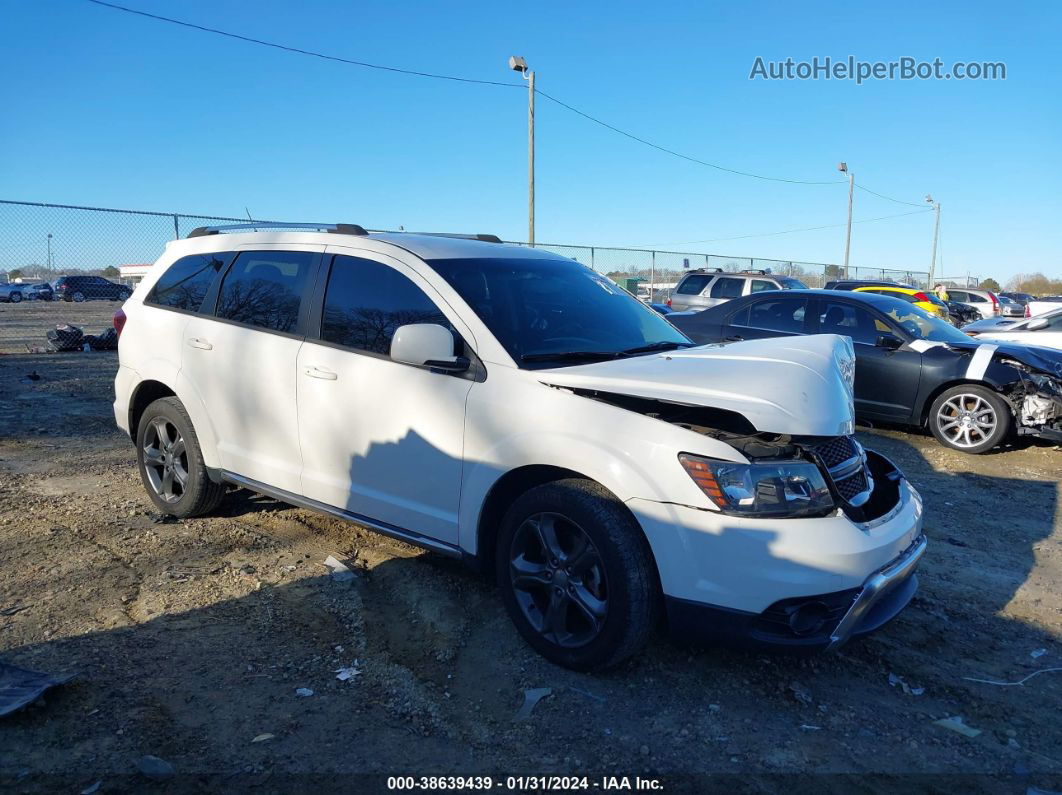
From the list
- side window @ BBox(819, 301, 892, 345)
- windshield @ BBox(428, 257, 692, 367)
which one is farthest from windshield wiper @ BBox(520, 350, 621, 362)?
side window @ BBox(819, 301, 892, 345)

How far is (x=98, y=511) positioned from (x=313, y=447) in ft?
6.82

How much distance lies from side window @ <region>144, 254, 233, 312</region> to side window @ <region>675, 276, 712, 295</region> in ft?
43.8

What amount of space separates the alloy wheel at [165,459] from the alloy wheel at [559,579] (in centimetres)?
260

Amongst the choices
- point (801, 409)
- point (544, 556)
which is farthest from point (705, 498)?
point (544, 556)

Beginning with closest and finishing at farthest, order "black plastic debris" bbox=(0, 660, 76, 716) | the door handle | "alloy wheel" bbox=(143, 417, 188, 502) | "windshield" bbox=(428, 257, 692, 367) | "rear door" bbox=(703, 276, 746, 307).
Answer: "black plastic debris" bbox=(0, 660, 76, 716) < "windshield" bbox=(428, 257, 692, 367) < the door handle < "alloy wheel" bbox=(143, 417, 188, 502) < "rear door" bbox=(703, 276, 746, 307)

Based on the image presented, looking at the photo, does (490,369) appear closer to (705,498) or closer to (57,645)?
(705,498)

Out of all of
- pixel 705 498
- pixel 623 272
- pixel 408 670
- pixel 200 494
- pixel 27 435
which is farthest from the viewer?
pixel 623 272

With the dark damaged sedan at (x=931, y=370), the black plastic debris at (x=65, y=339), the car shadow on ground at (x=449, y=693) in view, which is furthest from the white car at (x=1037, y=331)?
the black plastic debris at (x=65, y=339)

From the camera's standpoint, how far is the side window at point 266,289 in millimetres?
4148

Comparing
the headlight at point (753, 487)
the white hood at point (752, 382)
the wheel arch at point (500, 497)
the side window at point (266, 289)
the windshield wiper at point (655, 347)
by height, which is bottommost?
the wheel arch at point (500, 497)

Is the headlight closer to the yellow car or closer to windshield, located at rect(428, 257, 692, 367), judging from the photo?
windshield, located at rect(428, 257, 692, 367)

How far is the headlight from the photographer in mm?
2734

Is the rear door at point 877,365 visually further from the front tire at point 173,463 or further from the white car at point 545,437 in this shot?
the front tire at point 173,463

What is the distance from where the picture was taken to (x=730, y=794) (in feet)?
7.96
